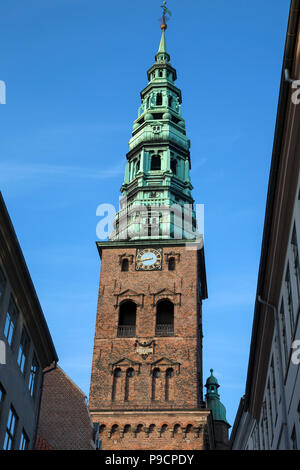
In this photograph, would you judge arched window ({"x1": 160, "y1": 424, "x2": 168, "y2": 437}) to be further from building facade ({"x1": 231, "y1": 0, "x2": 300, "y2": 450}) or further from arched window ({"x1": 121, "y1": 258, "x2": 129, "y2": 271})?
building facade ({"x1": 231, "y1": 0, "x2": 300, "y2": 450})

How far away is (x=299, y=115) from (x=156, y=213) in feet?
121

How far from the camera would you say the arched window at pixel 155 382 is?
143 feet

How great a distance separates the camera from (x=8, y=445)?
68.5ft

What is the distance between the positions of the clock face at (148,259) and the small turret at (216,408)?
1536cm

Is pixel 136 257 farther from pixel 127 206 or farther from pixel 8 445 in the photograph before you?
pixel 8 445

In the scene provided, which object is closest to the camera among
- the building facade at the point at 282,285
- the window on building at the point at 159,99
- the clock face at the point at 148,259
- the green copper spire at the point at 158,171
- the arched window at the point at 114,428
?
the building facade at the point at 282,285

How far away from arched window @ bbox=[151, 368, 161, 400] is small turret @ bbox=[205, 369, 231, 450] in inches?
630

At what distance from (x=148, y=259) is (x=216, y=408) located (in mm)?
17465

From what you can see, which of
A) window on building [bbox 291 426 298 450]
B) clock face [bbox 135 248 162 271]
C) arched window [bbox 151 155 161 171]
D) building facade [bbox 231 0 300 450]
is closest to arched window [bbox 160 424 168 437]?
clock face [bbox 135 248 162 271]

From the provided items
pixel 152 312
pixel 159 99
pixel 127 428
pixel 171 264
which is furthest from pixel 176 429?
pixel 159 99

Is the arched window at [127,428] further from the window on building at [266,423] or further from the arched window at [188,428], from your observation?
the window on building at [266,423]

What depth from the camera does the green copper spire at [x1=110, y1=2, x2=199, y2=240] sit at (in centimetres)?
5150

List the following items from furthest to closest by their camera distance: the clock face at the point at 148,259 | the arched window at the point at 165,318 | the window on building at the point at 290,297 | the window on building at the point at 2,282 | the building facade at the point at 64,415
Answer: the clock face at the point at 148,259 → the arched window at the point at 165,318 → the building facade at the point at 64,415 → the window on building at the point at 2,282 → the window on building at the point at 290,297

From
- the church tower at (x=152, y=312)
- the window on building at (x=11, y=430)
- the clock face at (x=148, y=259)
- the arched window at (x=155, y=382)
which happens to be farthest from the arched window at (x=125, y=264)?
the window on building at (x=11, y=430)
